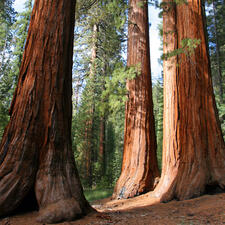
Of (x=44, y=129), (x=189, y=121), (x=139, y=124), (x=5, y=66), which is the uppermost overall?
(x=5, y=66)

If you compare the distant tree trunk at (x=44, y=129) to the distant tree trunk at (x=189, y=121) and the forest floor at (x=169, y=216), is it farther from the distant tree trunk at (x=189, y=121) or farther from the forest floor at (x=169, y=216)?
the distant tree trunk at (x=189, y=121)

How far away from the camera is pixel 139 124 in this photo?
6.77 metres

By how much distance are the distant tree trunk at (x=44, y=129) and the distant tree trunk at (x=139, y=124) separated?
3.11 metres

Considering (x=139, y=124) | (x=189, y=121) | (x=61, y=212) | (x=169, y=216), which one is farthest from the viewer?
(x=139, y=124)

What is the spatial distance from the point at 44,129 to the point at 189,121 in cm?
356

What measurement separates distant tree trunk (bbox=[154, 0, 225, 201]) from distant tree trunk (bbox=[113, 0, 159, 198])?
82 centimetres

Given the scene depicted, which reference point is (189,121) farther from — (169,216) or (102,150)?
(102,150)

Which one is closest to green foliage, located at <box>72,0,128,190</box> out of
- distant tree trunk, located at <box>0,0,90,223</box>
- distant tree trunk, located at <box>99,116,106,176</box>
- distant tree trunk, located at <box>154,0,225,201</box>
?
distant tree trunk, located at <box>99,116,106,176</box>

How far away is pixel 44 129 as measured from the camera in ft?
11.4

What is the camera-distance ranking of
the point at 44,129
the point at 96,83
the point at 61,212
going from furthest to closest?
the point at 96,83 < the point at 44,129 < the point at 61,212

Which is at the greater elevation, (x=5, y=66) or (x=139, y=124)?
(x=5, y=66)

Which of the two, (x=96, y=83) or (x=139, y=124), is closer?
(x=139, y=124)

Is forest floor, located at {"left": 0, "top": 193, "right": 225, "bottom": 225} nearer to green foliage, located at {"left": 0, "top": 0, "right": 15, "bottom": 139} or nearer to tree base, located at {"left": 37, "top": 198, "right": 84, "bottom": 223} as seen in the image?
tree base, located at {"left": 37, "top": 198, "right": 84, "bottom": 223}

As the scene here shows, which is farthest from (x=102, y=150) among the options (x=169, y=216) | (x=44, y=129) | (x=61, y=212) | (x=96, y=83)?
(x=61, y=212)
